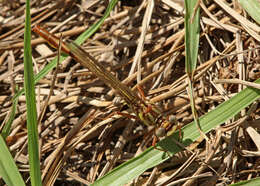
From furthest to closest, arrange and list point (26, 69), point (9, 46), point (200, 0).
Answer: point (9, 46) < point (200, 0) < point (26, 69)

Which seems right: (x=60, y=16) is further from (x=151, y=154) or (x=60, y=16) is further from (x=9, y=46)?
(x=151, y=154)

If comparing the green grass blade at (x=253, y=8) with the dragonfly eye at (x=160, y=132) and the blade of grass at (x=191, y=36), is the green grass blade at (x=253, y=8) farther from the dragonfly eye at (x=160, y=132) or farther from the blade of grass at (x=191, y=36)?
the dragonfly eye at (x=160, y=132)

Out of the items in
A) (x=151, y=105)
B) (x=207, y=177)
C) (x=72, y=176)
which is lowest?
(x=207, y=177)

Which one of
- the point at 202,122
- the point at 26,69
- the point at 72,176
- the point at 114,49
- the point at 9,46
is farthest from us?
the point at 9,46

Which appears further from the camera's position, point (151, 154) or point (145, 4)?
point (145, 4)

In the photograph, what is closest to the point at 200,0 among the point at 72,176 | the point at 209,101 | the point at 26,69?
the point at 209,101
